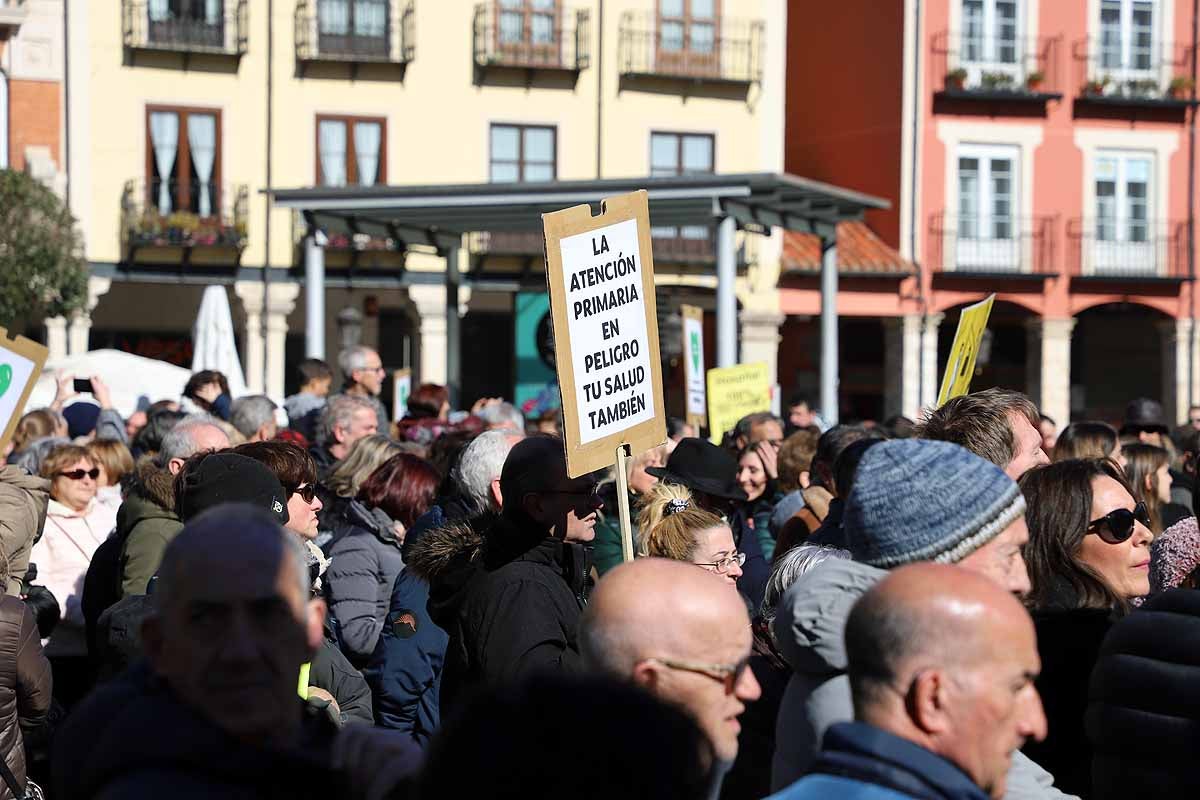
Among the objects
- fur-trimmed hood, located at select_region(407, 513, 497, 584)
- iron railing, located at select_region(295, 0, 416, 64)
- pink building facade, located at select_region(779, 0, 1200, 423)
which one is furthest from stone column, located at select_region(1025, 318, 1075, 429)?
fur-trimmed hood, located at select_region(407, 513, 497, 584)

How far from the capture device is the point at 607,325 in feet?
16.8

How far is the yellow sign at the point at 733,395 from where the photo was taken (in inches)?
479

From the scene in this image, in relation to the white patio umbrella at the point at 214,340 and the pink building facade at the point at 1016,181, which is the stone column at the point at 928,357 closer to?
the pink building facade at the point at 1016,181

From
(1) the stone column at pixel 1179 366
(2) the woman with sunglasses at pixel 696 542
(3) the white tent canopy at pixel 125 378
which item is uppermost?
(2) the woman with sunglasses at pixel 696 542

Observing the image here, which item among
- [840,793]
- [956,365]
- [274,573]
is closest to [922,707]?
[840,793]

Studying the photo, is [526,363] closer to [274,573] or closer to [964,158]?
[964,158]

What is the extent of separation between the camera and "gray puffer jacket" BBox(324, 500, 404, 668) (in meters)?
5.78

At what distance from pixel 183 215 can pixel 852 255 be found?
12010mm

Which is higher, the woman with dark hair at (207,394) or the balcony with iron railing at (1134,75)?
the balcony with iron railing at (1134,75)

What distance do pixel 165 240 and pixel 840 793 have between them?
82.1 feet

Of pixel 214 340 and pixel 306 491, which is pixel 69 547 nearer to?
pixel 306 491

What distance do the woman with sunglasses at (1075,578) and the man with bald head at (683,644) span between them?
1.43 m

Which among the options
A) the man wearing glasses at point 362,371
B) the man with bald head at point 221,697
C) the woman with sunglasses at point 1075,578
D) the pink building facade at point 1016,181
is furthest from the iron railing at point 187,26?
the man with bald head at point 221,697

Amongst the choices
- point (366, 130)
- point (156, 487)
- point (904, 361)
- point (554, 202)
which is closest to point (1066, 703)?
point (156, 487)
